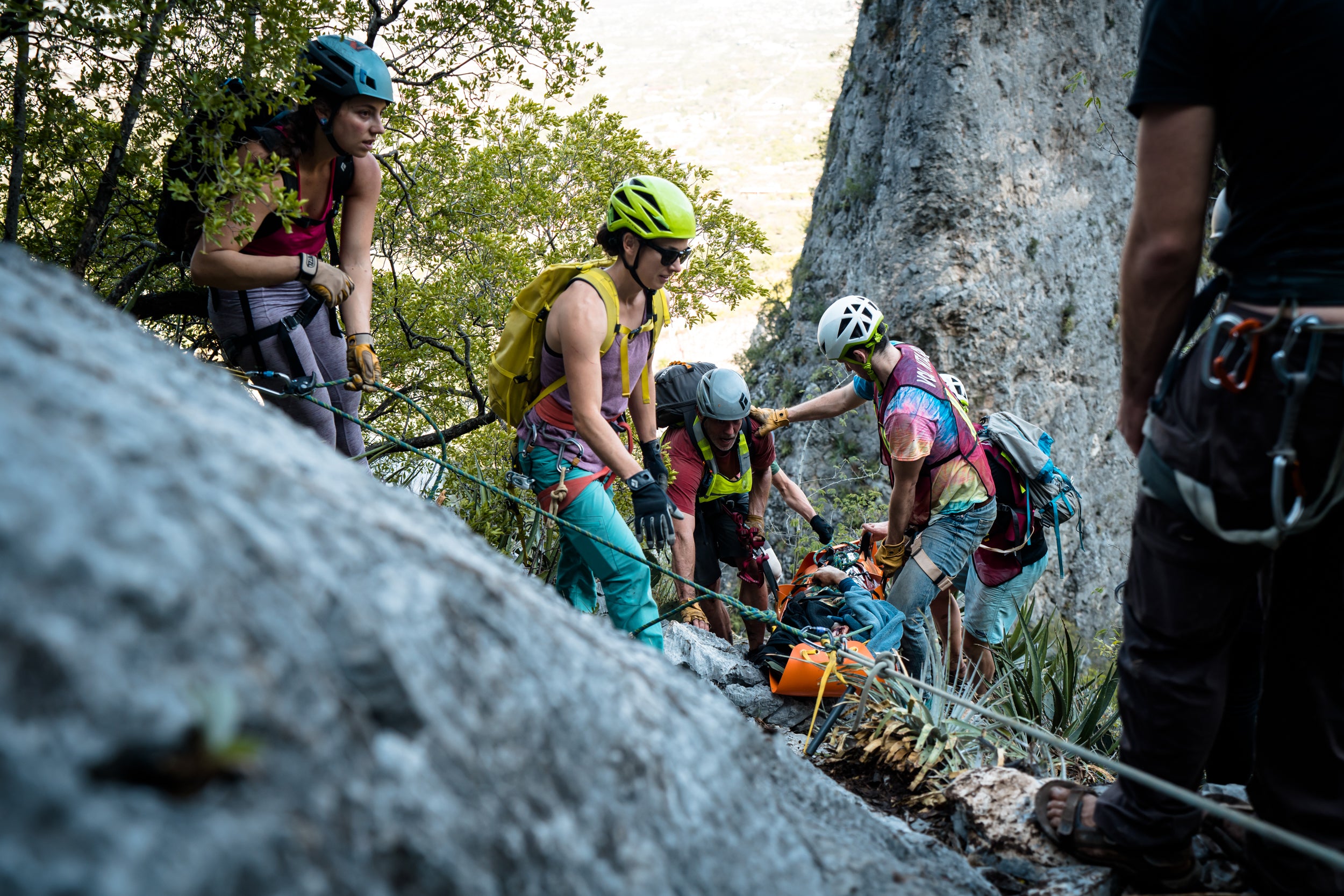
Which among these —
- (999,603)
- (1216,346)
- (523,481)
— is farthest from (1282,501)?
(999,603)

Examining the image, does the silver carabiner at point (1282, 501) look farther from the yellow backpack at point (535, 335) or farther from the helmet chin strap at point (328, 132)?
the helmet chin strap at point (328, 132)

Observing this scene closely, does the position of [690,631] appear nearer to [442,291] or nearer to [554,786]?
[442,291]

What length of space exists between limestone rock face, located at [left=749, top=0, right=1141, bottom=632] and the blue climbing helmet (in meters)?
7.15

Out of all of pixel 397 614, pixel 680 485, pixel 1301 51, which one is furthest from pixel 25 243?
pixel 1301 51

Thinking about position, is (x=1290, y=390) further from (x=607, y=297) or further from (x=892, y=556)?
(x=892, y=556)

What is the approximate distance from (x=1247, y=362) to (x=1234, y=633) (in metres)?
0.59

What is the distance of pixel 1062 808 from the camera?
195 centimetres

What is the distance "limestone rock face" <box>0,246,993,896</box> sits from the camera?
2.25 feet

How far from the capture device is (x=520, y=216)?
264 inches

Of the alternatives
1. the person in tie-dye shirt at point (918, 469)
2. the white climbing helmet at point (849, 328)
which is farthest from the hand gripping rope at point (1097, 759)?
the white climbing helmet at point (849, 328)

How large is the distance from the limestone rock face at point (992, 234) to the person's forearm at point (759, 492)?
3487 mm

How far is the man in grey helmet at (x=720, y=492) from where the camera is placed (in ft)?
18.2

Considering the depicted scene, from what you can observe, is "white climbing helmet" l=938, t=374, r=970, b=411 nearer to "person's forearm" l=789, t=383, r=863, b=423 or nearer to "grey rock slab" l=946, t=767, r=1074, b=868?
"person's forearm" l=789, t=383, r=863, b=423

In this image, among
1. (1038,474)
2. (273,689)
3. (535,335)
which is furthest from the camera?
(1038,474)
